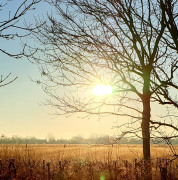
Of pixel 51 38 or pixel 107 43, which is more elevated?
pixel 51 38

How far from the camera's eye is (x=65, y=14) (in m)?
7.06

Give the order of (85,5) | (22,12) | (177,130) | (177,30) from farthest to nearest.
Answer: (85,5) < (177,130) < (177,30) < (22,12)

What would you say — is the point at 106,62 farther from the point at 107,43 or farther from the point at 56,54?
the point at 56,54

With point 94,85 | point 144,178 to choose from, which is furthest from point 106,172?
point 94,85

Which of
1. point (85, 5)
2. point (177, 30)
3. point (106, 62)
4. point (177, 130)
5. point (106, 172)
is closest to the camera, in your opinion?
point (177, 30)

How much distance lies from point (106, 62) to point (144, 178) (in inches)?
137

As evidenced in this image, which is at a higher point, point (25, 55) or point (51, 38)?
point (51, 38)

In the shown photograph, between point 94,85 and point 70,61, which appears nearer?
point 70,61

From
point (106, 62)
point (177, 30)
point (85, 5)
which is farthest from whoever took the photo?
point (106, 62)

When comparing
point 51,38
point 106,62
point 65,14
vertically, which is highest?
point 65,14

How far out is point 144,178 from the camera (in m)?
6.85

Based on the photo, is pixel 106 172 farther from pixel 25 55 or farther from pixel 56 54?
pixel 25 55

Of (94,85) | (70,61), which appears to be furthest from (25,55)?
(94,85)

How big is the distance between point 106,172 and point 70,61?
13.8 ft
